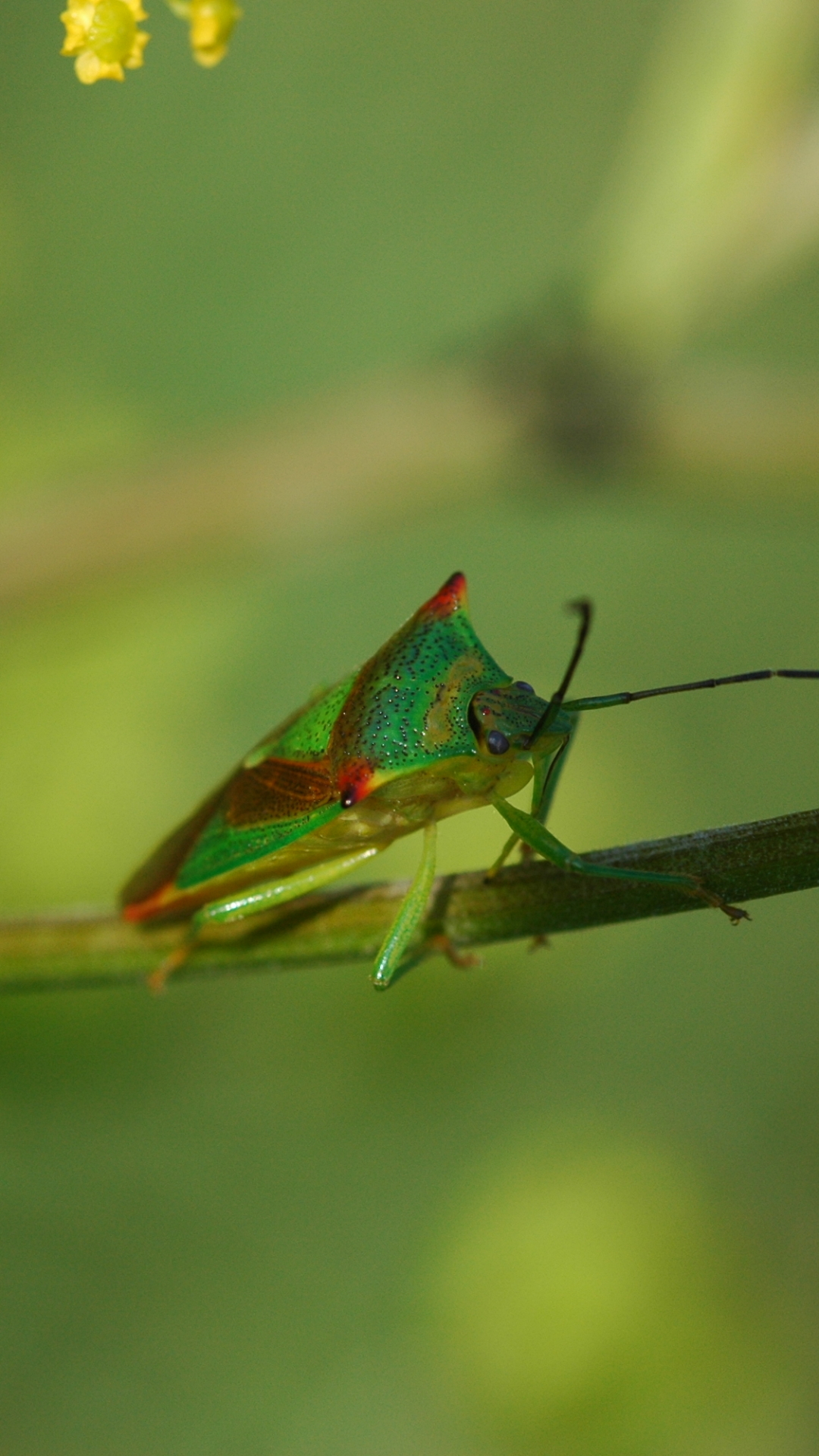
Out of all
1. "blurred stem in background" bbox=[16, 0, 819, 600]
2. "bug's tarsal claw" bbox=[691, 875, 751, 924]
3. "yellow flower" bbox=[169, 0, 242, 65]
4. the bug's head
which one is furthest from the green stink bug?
"yellow flower" bbox=[169, 0, 242, 65]

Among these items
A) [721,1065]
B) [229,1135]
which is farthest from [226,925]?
[721,1065]

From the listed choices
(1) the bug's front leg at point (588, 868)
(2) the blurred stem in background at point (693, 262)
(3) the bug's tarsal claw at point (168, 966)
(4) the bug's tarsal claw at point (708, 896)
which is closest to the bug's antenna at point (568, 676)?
(1) the bug's front leg at point (588, 868)

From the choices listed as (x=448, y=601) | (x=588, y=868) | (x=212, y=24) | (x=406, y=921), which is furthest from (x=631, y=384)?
(x=212, y=24)

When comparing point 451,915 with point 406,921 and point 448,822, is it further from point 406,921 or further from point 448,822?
point 448,822

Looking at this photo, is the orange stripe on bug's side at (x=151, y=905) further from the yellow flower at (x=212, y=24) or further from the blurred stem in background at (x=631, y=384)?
the yellow flower at (x=212, y=24)

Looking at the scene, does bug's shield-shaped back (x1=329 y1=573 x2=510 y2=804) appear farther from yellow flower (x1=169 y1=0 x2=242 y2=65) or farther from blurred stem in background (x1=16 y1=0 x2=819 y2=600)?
yellow flower (x1=169 y1=0 x2=242 y2=65)

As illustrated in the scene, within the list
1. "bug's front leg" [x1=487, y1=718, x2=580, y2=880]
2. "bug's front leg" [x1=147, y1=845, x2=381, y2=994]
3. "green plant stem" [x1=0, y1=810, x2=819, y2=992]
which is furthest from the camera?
"bug's front leg" [x1=487, y1=718, x2=580, y2=880]
